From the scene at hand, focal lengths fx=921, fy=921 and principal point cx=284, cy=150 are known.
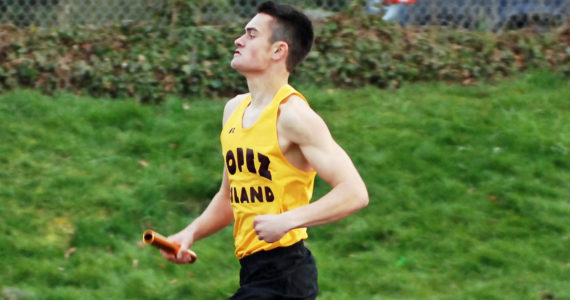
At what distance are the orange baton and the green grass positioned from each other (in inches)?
76.4

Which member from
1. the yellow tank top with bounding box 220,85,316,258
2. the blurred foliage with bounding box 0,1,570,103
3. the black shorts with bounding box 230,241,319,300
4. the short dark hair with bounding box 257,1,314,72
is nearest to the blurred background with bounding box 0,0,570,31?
the blurred foliage with bounding box 0,1,570,103

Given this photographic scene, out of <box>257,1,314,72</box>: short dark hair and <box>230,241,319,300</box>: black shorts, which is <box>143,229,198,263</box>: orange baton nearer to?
<box>230,241,319,300</box>: black shorts

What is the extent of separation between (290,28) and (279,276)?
3.24 feet

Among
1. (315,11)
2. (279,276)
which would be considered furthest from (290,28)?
(315,11)

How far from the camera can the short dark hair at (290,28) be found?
12.1 feet

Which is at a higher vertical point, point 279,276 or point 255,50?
point 255,50

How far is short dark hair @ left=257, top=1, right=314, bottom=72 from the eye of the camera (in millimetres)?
3678

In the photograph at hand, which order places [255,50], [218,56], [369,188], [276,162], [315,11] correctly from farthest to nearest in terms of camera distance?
[315,11]
[218,56]
[369,188]
[255,50]
[276,162]

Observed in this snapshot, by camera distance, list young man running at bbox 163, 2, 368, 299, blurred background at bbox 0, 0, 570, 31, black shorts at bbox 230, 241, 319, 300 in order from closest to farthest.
Result: young man running at bbox 163, 2, 368, 299 → black shorts at bbox 230, 241, 319, 300 → blurred background at bbox 0, 0, 570, 31

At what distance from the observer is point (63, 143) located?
23.5 ft

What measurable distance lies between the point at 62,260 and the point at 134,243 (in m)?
0.50

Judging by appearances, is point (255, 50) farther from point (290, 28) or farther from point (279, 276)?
point (279, 276)

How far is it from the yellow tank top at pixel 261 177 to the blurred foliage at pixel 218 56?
4.52 meters

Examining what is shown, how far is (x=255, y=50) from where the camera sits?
3.62m
